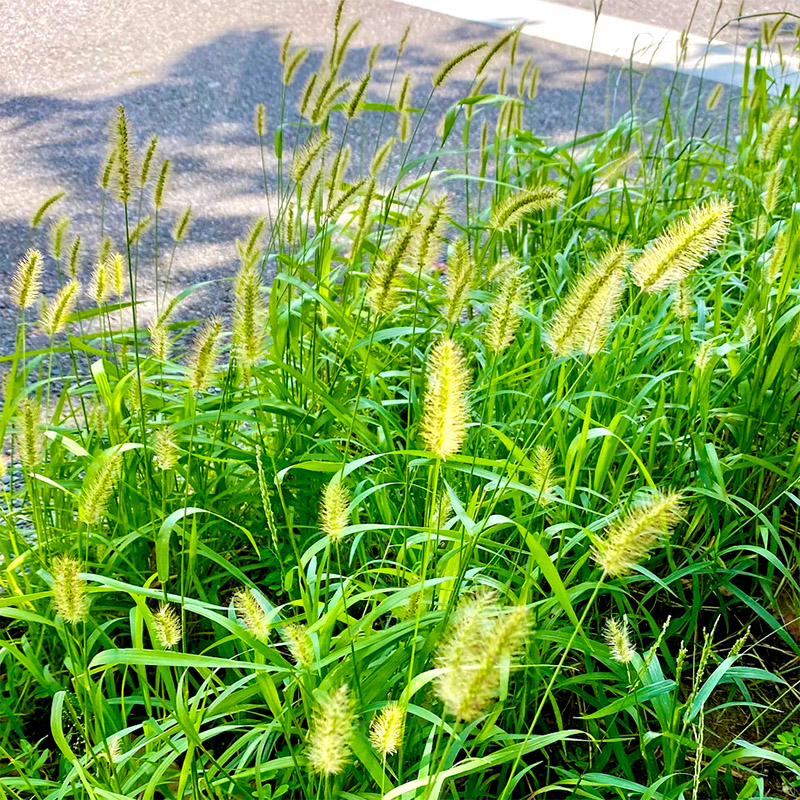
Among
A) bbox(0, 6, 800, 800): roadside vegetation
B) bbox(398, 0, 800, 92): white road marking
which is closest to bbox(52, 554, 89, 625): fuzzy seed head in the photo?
bbox(0, 6, 800, 800): roadside vegetation

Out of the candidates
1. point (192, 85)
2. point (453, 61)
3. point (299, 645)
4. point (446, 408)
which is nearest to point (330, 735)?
point (299, 645)

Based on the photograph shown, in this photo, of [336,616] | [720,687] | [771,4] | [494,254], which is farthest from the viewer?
[771,4]

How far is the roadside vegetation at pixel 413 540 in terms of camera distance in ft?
4.35

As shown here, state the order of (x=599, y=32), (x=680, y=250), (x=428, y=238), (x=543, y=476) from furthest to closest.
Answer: (x=599, y=32) → (x=428, y=238) → (x=543, y=476) → (x=680, y=250)

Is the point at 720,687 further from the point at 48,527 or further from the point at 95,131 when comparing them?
the point at 95,131

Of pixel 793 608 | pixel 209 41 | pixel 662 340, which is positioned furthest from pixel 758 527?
pixel 209 41

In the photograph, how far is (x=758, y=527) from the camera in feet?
6.25

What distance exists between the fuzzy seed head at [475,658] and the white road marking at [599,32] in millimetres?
4951

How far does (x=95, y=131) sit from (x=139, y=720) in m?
3.49

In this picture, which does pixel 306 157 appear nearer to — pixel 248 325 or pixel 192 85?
pixel 248 325

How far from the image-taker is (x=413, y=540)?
1541 mm

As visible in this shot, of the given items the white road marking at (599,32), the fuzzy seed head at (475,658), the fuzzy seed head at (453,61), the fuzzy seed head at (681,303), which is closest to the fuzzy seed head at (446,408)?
the fuzzy seed head at (475,658)

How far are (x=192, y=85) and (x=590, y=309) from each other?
4.23 metres

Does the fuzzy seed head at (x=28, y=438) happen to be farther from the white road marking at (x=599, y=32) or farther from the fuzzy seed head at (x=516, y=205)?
the white road marking at (x=599, y=32)
